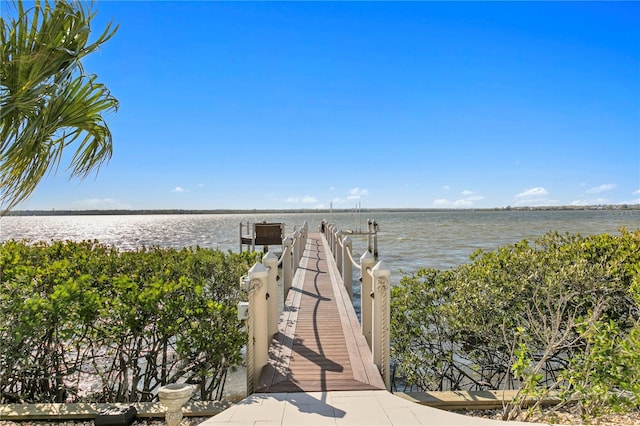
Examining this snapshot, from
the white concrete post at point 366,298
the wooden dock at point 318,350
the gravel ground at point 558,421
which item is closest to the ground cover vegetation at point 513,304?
the white concrete post at point 366,298

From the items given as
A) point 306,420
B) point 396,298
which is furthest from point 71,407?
point 396,298

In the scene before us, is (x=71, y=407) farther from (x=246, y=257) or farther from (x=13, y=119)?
(x=246, y=257)

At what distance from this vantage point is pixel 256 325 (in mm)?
5086

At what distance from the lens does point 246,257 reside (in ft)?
26.0

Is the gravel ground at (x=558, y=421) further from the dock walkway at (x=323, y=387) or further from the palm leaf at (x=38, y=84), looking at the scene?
the palm leaf at (x=38, y=84)

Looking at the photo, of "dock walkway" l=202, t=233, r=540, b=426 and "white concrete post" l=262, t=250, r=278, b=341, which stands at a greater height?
"white concrete post" l=262, t=250, r=278, b=341

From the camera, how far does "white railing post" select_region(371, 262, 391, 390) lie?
5004 mm

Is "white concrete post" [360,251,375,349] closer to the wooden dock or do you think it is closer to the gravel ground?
the wooden dock

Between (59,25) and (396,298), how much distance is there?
6236 mm

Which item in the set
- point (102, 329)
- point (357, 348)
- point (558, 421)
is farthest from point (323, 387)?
point (102, 329)

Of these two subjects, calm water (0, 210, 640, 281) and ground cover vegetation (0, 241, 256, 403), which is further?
calm water (0, 210, 640, 281)

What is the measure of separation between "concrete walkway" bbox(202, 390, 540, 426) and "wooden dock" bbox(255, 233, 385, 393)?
239mm

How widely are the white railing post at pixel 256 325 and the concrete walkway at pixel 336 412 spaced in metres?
0.42

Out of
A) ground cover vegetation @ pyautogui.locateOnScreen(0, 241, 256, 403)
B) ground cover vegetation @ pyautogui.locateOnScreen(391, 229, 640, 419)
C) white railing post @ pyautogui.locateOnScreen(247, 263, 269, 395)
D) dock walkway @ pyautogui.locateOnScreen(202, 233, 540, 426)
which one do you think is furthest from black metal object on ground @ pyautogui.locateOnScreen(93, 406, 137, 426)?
ground cover vegetation @ pyautogui.locateOnScreen(391, 229, 640, 419)
